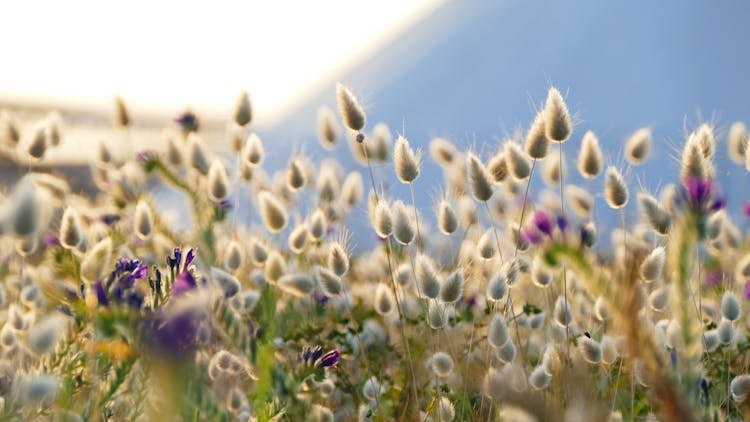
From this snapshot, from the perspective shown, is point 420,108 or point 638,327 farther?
point 420,108

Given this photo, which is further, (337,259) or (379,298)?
(379,298)

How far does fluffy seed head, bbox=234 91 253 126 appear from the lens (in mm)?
2266

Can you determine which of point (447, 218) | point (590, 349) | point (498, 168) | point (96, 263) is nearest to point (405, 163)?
point (447, 218)

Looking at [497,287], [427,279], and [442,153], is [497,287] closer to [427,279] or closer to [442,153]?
[427,279]

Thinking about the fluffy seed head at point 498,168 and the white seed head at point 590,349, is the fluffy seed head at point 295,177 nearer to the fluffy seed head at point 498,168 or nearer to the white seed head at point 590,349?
the fluffy seed head at point 498,168

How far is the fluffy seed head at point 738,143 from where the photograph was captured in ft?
6.03

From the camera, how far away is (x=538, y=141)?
153 cm

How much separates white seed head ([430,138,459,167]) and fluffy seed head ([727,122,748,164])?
0.70m

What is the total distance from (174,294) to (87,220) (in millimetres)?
1884

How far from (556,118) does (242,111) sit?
108cm

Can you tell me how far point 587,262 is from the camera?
1.80 feet

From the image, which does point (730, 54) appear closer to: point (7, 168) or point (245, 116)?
point (7, 168)

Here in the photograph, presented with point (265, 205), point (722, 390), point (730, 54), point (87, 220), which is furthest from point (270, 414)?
point (730, 54)

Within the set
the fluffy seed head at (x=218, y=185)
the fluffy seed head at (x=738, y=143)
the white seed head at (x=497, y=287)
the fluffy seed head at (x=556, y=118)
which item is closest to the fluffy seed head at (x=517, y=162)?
the fluffy seed head at (x=556, y=118)
